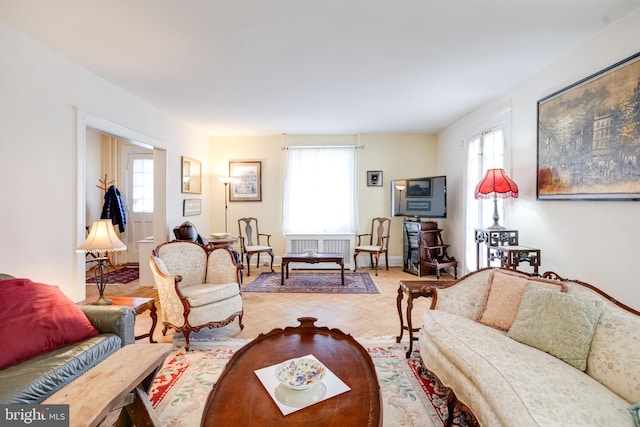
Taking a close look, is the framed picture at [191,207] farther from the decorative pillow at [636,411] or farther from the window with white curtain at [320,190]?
the decorative pillow at [636,411]

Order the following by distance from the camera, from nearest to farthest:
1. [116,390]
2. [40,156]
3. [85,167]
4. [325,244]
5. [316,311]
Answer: [116,390], [40,156], [85,167], [316,311], [325,244]

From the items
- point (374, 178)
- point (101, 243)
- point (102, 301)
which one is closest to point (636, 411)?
point (102, 301)

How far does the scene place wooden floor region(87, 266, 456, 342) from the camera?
3082 millimetres

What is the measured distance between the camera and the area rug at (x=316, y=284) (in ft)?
14.6

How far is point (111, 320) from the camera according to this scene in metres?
2.03

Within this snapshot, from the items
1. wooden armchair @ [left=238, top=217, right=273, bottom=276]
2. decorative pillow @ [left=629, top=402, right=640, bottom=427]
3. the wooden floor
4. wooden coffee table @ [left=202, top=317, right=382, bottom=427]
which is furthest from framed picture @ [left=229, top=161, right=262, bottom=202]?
decorative pillow @ [left=629, top=402, right=640, bottom=427]

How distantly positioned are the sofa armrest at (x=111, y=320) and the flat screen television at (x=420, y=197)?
4.55m

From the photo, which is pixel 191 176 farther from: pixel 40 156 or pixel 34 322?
pixel 34 322

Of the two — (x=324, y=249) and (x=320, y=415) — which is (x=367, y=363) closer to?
(x=320, y=415)

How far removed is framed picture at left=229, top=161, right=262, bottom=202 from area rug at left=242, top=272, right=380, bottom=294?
1.71 m

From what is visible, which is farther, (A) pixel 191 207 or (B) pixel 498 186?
(A) pixel 191 207

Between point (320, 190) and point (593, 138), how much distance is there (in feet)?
14.0

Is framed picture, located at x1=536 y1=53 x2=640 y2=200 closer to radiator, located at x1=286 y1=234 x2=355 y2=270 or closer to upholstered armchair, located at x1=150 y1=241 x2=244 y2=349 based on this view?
upholstered armchair, located at x1=150 y1=241 x2=244 y2=349


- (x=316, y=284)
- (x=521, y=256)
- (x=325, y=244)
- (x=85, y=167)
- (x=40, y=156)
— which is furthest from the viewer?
(x=325, y=244)
